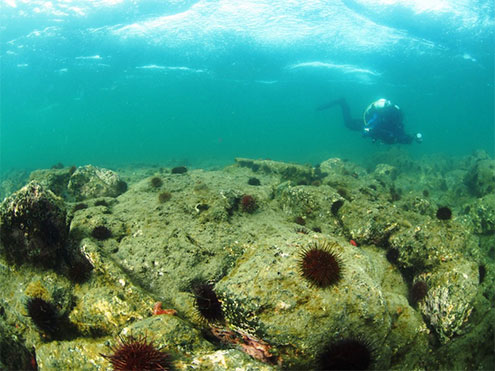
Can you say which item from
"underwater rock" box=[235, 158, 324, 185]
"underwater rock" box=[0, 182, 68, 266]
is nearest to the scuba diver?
"underwater rock" box=[235, 158, 324, 185]

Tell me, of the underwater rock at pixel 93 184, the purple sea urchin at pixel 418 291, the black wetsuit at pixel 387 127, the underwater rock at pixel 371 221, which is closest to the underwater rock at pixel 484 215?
the black wetsuit at pixel 387 127

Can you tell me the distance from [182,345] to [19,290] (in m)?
3.82

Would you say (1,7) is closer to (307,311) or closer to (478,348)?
(307,311)

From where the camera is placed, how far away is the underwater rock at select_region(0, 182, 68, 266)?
536cm

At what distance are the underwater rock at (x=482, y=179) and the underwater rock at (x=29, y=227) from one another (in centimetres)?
2122

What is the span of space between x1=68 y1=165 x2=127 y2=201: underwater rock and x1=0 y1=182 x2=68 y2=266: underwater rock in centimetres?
581

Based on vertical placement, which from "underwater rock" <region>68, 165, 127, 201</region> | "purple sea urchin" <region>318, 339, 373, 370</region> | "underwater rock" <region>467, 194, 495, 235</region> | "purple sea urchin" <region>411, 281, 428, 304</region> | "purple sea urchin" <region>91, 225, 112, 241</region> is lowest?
"underwater rock" <region>467, 194, 495, 235</region>

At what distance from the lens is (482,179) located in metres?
17.2

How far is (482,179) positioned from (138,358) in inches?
848

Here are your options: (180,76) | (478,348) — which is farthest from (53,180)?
(180,76)

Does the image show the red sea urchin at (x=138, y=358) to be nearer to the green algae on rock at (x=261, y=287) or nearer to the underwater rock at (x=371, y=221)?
the green algae on rock at (x=261, y=287)

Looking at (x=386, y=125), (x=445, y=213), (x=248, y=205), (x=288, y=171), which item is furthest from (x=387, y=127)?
(x=248, y=205)

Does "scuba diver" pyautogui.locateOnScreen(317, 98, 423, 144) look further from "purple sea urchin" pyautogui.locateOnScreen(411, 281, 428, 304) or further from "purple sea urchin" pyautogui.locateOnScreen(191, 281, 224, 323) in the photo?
"purple sea urchin" pyautogui.locateOnScreen(191, 281, 224, 323)

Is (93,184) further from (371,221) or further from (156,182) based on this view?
(371,221)
